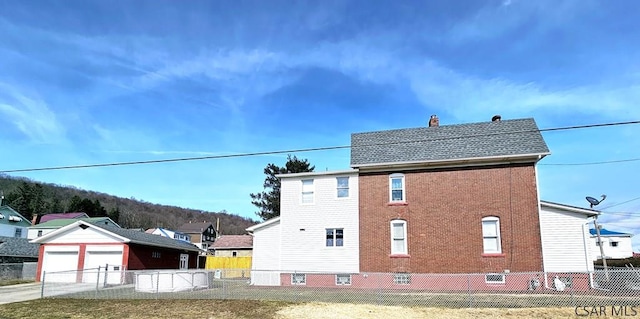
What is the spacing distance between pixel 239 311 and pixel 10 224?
63611mm

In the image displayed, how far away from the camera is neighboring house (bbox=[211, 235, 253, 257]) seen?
56594mm

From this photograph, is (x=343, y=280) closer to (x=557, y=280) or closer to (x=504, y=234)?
(x=504, y=234)

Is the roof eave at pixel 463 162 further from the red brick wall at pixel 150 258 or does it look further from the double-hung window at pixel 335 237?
the red brick wall at pixel 150 258

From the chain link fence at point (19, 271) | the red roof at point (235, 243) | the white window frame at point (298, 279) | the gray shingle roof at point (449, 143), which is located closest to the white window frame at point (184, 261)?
the chain link fence at point (19, 271)

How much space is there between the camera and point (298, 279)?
90.1ft

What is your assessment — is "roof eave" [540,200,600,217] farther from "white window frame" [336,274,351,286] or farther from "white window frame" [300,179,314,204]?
"white window frame" [300,179,314,204]

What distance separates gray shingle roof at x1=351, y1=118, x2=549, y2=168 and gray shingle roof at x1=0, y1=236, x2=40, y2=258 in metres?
31.3

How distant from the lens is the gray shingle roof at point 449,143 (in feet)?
83.5

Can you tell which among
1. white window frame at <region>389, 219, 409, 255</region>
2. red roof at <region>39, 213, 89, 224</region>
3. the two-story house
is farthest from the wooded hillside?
white window frame at <region>389, 219, 409, 255</region>

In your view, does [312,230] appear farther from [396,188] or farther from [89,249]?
[89,249]

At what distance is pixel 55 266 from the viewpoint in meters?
33.3

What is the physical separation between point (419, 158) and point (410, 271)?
21.5 feet

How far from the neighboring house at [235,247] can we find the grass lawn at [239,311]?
3855cm

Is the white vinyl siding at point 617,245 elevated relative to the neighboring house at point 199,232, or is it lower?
lower
